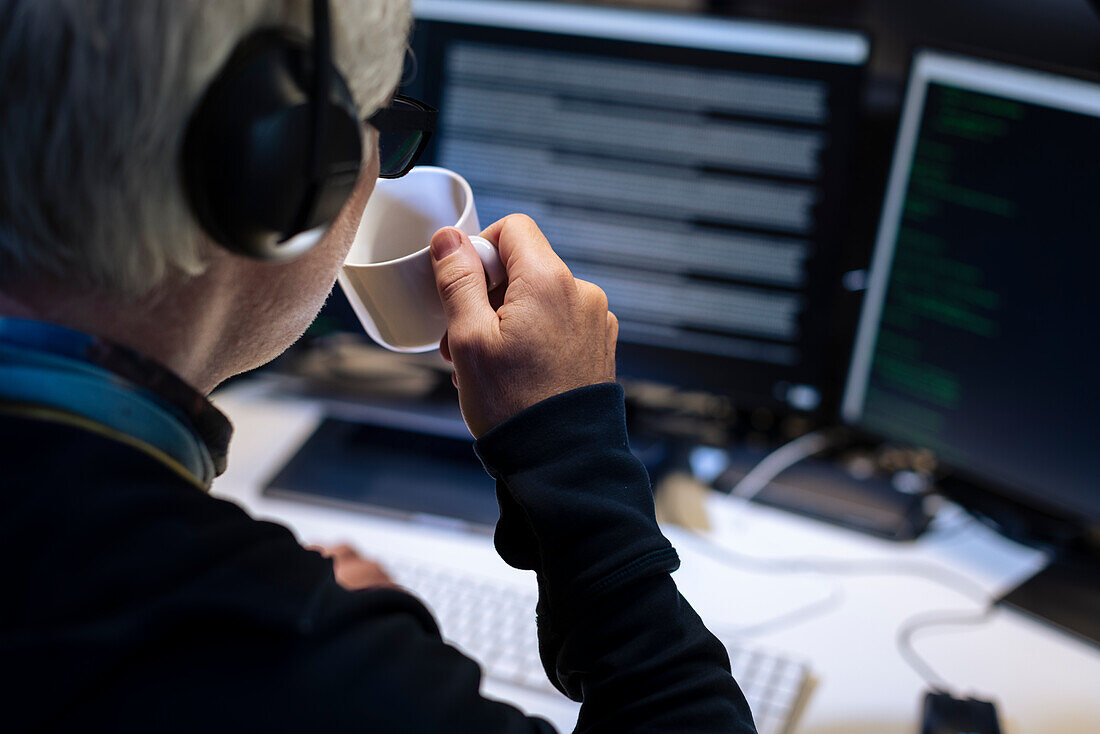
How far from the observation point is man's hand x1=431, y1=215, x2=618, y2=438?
593mm

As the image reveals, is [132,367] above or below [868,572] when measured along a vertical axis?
above

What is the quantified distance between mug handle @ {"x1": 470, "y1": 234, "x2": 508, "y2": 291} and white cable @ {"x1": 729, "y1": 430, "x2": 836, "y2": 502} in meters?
0.59

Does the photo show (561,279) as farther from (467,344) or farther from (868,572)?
(868,572)

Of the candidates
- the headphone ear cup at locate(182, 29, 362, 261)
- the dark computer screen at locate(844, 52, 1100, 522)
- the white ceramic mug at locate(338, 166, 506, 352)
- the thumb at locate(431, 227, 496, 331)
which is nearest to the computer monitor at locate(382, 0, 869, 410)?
the dark computer screen at locate(844, 52, 1100, 522)

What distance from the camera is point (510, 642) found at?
86 cm

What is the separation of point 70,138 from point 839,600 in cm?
81

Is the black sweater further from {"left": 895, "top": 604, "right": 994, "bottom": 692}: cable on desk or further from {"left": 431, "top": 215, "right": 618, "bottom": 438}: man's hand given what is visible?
{"left": 895, "top": 604, "right": 994, "bottom": 692}: cable on desk

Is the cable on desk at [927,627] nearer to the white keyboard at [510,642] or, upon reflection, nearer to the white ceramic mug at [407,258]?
the white keyboard at [510,642]

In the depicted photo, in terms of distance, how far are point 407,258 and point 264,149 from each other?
0.23 meters

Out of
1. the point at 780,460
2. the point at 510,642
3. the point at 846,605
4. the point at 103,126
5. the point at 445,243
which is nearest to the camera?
the point at 103,126

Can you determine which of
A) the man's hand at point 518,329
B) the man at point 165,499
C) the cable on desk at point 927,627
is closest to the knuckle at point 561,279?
the man's hand at point 518,329

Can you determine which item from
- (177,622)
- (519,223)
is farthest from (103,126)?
(519,223)

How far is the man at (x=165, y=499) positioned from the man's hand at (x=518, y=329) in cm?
7

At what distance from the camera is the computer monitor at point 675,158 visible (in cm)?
107
